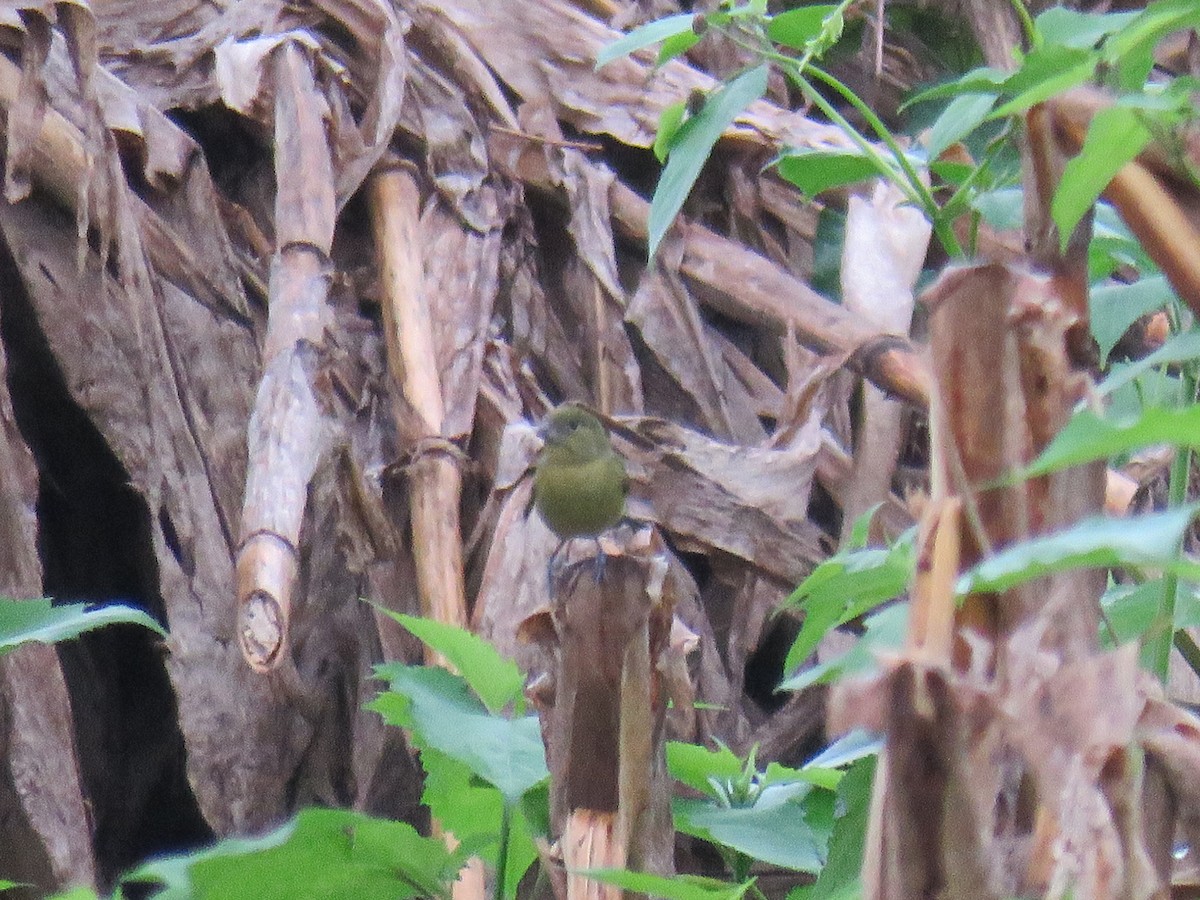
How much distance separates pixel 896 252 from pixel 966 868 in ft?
7.31

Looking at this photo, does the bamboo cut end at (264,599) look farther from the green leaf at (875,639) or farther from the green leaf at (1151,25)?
the green leaf at (1151,25)

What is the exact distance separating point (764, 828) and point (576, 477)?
1.13 m

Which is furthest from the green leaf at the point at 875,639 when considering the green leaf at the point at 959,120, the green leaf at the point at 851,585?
the green leaf at the point at 959,120

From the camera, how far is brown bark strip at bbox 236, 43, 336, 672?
187 cm

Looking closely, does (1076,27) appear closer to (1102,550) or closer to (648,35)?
(648,35)

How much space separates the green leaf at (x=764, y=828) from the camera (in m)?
1.04

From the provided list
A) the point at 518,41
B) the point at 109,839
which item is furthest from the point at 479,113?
the point at 109,839

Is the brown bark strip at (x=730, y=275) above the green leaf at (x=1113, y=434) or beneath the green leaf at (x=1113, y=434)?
beneath

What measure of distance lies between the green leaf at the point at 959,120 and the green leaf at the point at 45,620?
638 mm

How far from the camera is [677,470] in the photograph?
240cm

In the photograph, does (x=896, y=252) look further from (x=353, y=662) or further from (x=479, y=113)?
(x=353, y=662)

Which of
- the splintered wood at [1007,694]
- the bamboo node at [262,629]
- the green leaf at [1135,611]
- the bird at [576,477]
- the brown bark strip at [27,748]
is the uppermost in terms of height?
the splintered wood at [1007,694]

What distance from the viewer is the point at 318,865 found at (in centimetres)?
89

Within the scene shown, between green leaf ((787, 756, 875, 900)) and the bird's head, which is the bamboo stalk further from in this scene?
green leaf ((787, 756, 875, 900))
